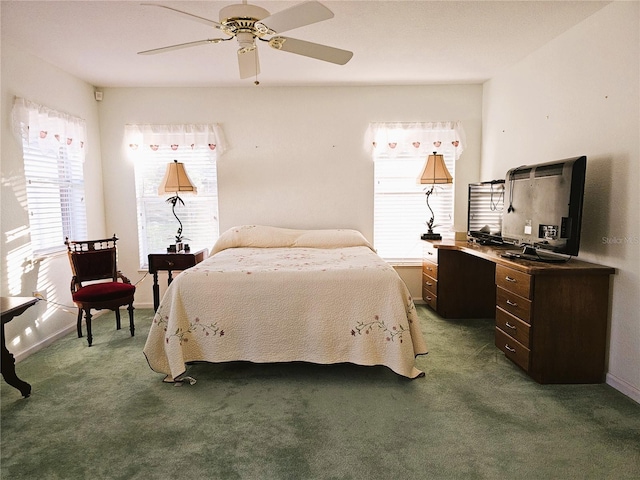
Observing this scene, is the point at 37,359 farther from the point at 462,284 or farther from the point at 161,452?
the point at 462,284

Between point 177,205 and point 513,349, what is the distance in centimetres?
367

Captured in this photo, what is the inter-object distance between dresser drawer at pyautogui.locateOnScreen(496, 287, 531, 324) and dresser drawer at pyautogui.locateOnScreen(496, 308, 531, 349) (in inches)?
1.4

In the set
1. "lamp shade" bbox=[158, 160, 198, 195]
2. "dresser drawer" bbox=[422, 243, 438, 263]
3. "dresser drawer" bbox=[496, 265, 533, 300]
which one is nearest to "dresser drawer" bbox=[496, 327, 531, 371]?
"dresser drawer" bbox=[496, 265, 533, 300]

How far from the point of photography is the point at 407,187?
14.9 feet

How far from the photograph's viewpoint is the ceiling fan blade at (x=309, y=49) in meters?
2.15

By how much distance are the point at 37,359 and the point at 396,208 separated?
146 inches

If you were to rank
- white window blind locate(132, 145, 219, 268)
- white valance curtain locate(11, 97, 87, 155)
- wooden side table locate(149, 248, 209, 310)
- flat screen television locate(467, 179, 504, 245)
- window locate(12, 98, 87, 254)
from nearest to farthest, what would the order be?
white valance curtain locate(11, 97, 87, 155) → window locate(12, 98, 87, 254) → flat screen television locate(467, 179, 504, 245) → wooden side table locate(149, 248, 209, 310) → white window blind locate(132, 145, 219, 268)

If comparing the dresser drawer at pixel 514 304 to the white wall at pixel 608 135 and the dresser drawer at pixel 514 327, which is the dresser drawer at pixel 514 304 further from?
the white wall at pixel 608 135

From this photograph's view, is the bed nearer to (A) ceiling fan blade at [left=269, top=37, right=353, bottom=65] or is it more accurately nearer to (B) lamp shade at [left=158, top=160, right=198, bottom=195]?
(A) ceiling fan blade at [left=269, top=37, right=353, bottom=65]

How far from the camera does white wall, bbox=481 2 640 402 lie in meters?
2.32

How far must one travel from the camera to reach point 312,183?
14.6 feet

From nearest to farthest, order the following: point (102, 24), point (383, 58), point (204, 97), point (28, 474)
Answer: point (28, 474)
point (102, 24)
point (383, 58)
point (204, 97)

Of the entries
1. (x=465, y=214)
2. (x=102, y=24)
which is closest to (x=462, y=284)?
(x=465, y=214)

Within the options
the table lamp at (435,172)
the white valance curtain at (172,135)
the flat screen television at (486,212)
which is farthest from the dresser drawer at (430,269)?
the white valance curtain at (172,135)
